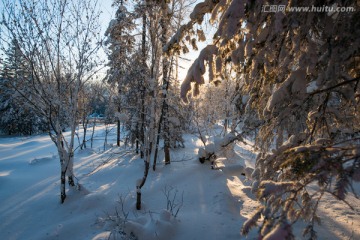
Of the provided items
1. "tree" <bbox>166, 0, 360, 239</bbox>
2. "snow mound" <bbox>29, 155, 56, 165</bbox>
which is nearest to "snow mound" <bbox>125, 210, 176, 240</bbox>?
"tree" <bbox>166, 0, 360, 239</bbox>

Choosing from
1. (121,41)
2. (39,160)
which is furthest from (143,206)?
(39,160)

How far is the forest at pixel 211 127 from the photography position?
2.13 metres

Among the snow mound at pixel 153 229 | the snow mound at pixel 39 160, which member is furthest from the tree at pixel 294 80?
the snow mound at pixel 39 160

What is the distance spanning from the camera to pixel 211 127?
12.9 metres

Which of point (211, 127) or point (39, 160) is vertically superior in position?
point (211, 127)

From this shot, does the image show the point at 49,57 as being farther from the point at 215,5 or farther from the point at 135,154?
the point at 135,154

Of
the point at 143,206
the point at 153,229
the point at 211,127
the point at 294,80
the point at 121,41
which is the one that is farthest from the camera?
the point at 211,127

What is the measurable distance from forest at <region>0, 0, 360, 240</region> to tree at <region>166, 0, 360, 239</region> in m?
0.01

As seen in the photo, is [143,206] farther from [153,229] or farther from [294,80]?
[294,80]

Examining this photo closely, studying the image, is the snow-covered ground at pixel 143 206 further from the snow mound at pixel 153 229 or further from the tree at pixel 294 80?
the tree at pixel 294 80

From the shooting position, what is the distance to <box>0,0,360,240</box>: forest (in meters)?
2.13

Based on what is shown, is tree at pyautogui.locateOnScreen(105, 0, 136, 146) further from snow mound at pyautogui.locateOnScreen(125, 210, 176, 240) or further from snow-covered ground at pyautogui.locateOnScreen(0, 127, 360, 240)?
snow mound at pyautogui.locateOnScreen(125, 210, 176, 240)

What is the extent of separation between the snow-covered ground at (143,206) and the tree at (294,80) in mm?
2673

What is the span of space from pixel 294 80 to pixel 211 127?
1044cm
